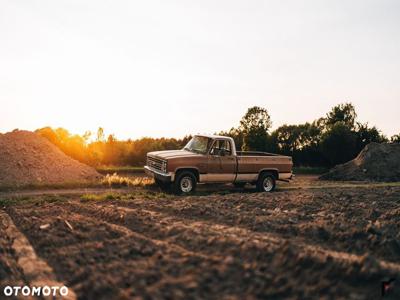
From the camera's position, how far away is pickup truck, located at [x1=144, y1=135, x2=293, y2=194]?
15570 mm

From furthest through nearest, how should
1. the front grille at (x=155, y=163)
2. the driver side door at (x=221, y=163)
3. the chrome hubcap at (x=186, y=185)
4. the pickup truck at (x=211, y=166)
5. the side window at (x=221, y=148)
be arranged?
the side window at (x=221, y=148) < the driver side door at (x=221, y=163) < the chrome hubcap at (x=186, y=185) < the front grille at (x=155, y=163) < the pickup truck at (x=211, y=166)

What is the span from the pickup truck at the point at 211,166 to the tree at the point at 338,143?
1534cm

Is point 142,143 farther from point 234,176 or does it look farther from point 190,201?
point 190,201

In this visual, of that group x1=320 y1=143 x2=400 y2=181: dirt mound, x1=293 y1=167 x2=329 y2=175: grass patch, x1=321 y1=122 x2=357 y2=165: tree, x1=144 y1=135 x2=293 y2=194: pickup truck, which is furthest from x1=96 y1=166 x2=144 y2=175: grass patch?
x1=321 y1=122 x2=357 y2=165: tree

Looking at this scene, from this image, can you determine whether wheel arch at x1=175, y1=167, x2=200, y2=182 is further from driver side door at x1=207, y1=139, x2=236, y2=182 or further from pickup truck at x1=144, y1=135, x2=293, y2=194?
driver side door at x1=207, y1=139, x2=236, y2=182

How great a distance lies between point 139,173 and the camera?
24.7m

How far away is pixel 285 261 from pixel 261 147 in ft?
80.7

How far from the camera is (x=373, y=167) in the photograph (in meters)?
26.1

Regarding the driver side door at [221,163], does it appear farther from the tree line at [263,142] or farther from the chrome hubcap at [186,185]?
the tree line at [263,142]

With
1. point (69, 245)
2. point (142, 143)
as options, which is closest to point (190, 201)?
point (69, 245)

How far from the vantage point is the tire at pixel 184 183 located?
1558 centimetres

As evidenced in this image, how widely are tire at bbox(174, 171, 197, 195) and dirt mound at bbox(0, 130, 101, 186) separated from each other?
5415mm

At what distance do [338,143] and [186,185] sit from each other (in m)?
19.6

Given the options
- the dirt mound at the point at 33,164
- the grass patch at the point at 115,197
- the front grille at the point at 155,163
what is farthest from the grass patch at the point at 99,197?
the dirt mound at the point at 33,164
